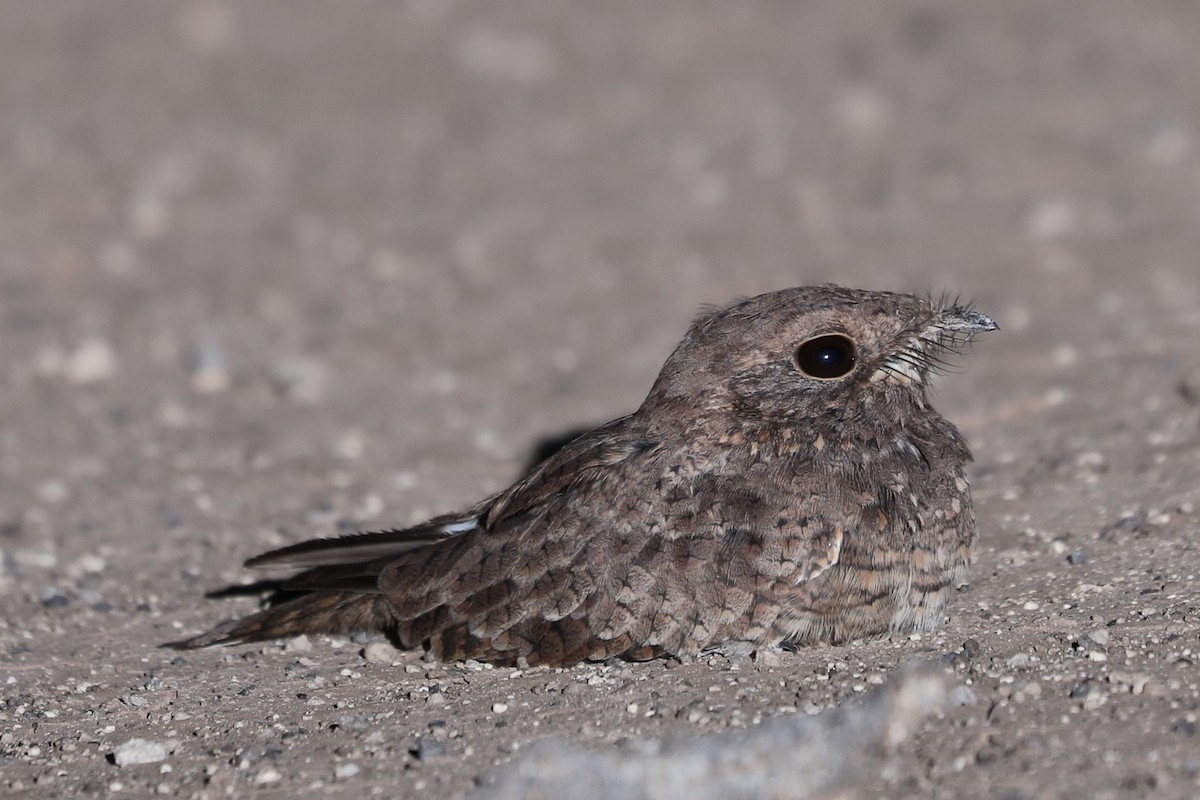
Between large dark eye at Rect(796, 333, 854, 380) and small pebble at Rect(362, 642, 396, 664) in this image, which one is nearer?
large dark eye at Rect(796, 333, 854, 380)

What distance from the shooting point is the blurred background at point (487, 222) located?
6.15 metres

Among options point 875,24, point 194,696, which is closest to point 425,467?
point 194,696

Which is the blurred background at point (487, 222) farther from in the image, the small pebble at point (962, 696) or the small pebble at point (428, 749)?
the small pebble at point (428, 749)

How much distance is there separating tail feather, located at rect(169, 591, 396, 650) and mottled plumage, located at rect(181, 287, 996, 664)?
12cm

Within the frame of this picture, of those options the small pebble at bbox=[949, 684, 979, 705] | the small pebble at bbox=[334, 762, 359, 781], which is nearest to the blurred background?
the small pebble at bbox=[949, 684, 979, 705]

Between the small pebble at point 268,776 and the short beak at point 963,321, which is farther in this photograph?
the short beak at point 963,321

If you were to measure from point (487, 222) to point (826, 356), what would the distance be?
195 inches

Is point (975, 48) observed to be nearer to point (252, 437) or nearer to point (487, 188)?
point (487, 188)

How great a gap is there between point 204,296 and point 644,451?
4.52 m

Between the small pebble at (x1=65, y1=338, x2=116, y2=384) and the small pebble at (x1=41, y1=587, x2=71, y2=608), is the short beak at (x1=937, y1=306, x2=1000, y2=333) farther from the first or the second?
the small pebble at (x1=65, y1=338, x2=116, y2=384)

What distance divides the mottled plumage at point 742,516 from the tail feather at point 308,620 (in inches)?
4.8

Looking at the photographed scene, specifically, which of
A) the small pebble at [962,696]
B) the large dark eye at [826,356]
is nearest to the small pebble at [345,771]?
the small pebble at [962,696]

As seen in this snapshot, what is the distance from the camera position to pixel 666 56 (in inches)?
402

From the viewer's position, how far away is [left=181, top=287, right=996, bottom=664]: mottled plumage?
381 cm
